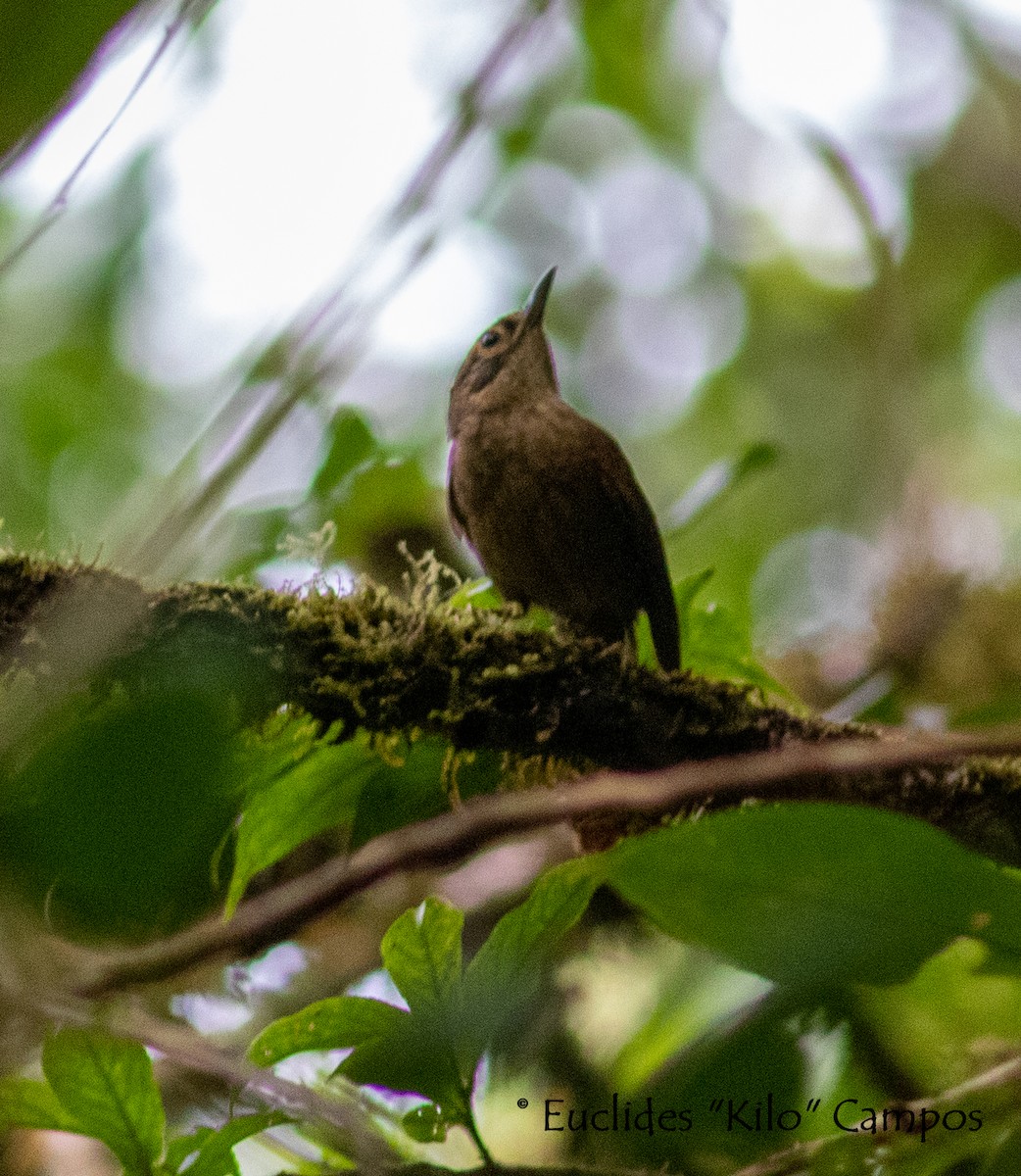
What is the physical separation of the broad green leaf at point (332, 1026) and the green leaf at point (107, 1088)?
5.7 inches

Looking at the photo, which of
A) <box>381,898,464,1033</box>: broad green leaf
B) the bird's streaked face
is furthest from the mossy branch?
the bird's streaked face

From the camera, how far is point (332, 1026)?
5.44ft

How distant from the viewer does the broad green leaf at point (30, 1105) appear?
1729 mm

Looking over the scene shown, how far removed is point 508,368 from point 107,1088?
285cm

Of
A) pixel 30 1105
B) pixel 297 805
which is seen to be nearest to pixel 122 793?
pixel 30 1105

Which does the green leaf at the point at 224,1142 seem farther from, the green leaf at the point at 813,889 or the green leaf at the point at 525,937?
the green leaf at the point at 813,889

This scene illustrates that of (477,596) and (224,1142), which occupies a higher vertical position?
(224,1142)

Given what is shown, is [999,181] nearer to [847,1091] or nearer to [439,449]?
[847,1091]

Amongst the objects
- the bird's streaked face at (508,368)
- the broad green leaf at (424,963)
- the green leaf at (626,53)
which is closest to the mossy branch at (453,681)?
the broad green leaf at (424,963)

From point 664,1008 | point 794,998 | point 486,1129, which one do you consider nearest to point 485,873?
point 486,1129

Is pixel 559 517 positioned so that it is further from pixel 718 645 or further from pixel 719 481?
pixel 718 645

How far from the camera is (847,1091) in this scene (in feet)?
7.29

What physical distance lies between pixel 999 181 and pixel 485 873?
215cm

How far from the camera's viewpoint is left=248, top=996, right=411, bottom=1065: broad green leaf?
1.65 meters
